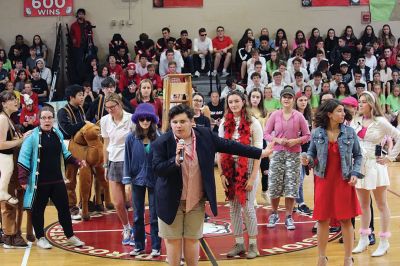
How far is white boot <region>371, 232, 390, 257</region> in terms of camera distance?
680 centimetres

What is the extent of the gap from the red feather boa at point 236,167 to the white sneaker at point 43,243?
2037 millimetres

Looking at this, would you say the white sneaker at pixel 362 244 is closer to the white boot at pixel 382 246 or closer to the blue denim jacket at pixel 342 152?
the white boot at pixel 382 246

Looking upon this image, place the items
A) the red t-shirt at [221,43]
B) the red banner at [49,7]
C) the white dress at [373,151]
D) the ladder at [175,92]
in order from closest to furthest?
the white dress at [373,151] → the ladder at [175,92] → the red t-shirt at [221,43] → the red banner at [49,7]

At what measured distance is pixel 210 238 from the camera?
24.9 ft

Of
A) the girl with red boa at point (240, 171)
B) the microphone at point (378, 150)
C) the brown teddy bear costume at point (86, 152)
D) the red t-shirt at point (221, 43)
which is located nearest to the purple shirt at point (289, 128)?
the girl with red boa at point (240, 171)

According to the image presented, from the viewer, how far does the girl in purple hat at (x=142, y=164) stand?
21.8 ft

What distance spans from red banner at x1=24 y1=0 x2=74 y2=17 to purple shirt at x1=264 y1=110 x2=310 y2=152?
11899 mm

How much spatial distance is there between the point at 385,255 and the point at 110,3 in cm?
1334

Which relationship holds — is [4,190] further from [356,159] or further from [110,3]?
[110,3]

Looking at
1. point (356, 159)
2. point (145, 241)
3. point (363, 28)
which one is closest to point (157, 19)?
point (363, 28)

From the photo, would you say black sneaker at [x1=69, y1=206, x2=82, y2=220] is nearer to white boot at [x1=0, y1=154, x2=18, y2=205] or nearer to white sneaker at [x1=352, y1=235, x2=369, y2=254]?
white boot at [x1=0, y1=154, x2=18, y2=205]

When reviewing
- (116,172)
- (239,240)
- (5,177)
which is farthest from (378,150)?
(5,177)

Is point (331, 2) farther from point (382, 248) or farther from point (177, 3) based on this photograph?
point (382, 248)

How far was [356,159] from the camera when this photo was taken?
235 inches
